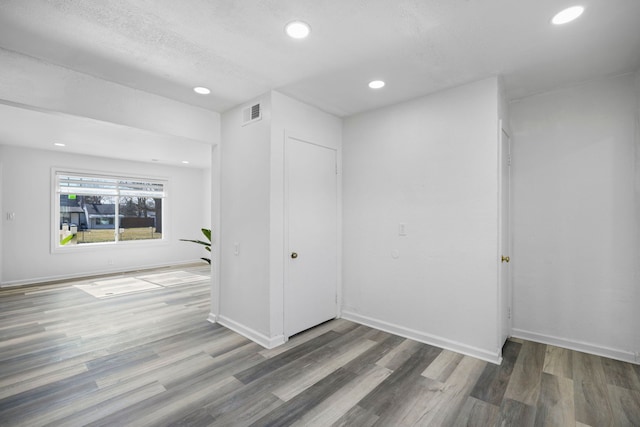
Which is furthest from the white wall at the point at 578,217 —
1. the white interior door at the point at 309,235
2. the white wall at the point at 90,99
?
the white wall at the point at 90,99

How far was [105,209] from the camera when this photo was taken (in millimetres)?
6867

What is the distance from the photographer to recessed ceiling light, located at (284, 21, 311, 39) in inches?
77.1

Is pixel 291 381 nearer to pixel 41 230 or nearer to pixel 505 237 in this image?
pixel 505 237

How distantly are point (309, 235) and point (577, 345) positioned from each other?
2798mm

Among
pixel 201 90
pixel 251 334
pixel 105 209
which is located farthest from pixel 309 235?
pixel 105 209

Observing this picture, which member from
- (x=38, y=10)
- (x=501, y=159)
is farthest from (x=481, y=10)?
(x=38, y=10)

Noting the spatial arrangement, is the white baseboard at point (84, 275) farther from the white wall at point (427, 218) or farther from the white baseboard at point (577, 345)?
the white baseboard at point (577, 345)

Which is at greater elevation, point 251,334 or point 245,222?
point 245,222

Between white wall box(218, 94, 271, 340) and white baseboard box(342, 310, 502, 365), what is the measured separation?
3.85 feet

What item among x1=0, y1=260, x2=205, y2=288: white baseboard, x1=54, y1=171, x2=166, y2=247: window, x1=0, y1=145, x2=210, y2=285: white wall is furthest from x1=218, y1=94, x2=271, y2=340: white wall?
x1=54, y1=171, x2=166, y2=247: window

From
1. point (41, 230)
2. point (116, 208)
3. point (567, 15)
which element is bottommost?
point (41, 230)

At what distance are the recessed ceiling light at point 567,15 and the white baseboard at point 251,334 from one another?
3324 mm

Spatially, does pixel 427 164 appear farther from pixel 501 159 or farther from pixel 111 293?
Result: pixel 111 293

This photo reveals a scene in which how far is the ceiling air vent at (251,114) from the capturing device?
3129 mm
